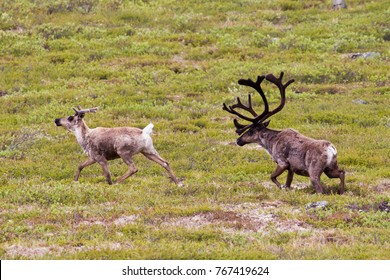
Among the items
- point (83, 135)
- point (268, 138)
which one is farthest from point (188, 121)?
point (268, 138)

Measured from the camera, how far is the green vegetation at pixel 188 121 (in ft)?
39.6

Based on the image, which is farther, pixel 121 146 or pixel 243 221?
pixel 121 146

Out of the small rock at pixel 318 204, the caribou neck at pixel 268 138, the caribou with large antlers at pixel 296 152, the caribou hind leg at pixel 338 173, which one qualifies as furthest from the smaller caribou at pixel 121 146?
the small rock at pixel 318 204

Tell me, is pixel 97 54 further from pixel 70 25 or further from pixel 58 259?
pixel 58 259

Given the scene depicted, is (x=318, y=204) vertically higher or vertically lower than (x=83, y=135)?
lower

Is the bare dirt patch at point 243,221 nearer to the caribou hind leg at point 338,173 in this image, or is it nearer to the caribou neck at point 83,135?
the caribou hind leg at point 338,173

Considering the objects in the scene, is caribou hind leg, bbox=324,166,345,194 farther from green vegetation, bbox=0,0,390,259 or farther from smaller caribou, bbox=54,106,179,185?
smaller caribou, bbox=54,106,179,185

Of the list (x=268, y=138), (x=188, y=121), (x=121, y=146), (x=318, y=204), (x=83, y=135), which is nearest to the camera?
(x=318, y=204)

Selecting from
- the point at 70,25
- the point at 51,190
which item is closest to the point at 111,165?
the point at 51,190

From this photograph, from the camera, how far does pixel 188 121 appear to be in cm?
2298

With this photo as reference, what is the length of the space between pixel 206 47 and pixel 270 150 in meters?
15.1

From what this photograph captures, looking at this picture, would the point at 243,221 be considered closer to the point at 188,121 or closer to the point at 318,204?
the point at 318,204

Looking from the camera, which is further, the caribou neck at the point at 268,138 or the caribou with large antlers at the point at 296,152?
the caribou neck at the point at 268,138

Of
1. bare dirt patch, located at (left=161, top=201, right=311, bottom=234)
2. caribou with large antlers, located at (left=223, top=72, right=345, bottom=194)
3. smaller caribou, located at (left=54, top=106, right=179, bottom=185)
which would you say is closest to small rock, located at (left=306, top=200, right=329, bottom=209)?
bare dirt patch, located at (left=161, top=201, right=311, bottom=234)
